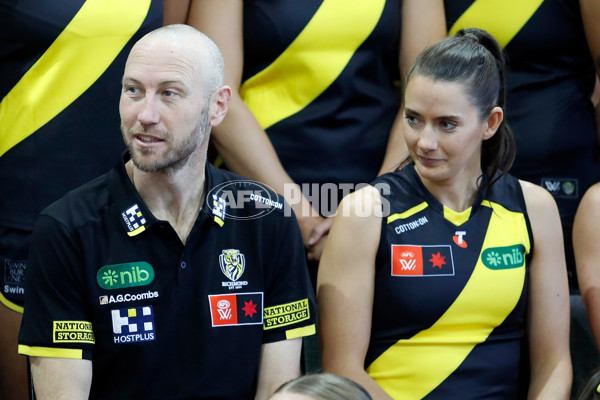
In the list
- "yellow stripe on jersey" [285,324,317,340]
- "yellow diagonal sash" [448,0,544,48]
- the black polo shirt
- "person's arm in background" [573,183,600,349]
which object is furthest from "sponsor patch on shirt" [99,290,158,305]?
"yellow diagonal sash" [448,0,544,48]

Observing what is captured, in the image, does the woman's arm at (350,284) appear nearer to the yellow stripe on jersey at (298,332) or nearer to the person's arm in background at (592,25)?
the yellow stripe on jersey at (298,332)

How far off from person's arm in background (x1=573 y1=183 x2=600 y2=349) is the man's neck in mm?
1192

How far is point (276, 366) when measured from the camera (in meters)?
2.44

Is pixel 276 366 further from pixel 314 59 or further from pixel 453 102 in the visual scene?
pixel 314 59

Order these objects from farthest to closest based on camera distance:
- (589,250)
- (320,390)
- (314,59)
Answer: (314,59) < (589,250) < (320,390)

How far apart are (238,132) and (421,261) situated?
0.70 meters

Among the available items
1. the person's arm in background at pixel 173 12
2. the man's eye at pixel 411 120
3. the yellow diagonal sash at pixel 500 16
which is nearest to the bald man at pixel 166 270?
the man's eye at pixel 411 120

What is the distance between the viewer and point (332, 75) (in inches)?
116

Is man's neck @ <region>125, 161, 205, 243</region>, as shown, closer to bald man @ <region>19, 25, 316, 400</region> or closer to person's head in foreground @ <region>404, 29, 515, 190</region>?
bald man @ <region>19, 25, 316, 400</region>

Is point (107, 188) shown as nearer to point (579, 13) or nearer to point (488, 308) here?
point (488, 308)

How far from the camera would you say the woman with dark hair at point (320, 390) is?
5.41ft

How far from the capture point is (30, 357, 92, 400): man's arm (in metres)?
2.21

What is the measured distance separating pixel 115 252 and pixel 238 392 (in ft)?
1.55

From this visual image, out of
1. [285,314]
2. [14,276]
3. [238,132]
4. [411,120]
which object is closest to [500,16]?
[411,120]
